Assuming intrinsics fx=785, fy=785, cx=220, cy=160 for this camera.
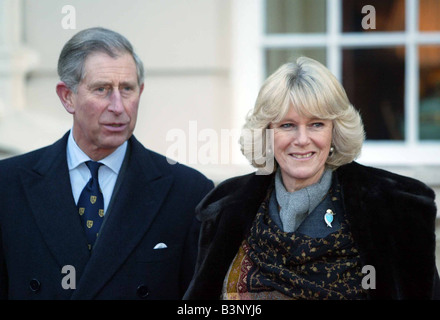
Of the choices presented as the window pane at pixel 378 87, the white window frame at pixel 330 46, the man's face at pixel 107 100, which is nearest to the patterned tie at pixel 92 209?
the man's face at pixel 107 100

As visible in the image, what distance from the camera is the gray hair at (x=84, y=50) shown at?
2.96 metres

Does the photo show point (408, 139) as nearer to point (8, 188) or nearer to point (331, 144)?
point (331, 144)

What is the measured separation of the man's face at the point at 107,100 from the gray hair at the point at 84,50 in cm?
2

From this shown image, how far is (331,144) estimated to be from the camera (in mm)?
2771

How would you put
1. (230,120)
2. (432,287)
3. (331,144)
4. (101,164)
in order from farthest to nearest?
(230,120) < (101,164) < (331,144) < (432,287)

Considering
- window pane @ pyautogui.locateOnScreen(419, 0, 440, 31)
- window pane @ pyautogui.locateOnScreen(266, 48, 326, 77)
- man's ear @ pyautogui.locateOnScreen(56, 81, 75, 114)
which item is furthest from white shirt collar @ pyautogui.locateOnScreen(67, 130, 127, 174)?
window pane @ pyautogui.locateOnScreen(419, 0, 440, 31)

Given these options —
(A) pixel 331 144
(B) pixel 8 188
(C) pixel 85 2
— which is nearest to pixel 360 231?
(A) pixel 331 144

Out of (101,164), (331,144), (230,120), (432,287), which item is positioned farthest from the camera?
(230,120)

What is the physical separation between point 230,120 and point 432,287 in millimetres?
2754

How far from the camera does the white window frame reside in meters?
5.13

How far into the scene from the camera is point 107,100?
9.58 ft

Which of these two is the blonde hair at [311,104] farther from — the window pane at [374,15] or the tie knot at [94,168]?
the window pane at [374,15]

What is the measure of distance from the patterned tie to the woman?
0.40 meters

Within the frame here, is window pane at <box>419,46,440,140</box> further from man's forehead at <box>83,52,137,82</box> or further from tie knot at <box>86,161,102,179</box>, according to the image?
tie knot at <box>86,161,102,179</box>
